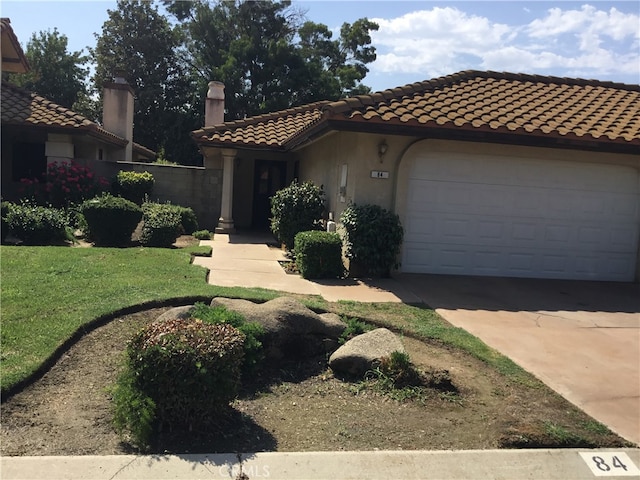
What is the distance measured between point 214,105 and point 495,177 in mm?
14118

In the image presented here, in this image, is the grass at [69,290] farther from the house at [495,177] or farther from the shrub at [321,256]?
the house at [495,177]

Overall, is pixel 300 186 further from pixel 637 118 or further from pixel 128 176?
pixel 637 118

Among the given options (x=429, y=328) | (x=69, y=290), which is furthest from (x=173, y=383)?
(x=69, y=290)

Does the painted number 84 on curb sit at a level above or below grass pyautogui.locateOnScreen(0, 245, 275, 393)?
below

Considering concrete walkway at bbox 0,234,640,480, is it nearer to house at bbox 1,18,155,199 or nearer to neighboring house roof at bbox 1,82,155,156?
neighboring house roof at bbox 1,82,155,156

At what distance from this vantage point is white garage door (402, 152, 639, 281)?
10703mm

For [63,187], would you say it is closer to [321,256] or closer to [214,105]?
[214,105]

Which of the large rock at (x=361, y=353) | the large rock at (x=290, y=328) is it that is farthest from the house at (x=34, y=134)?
the large rock at (x=361, y=353)

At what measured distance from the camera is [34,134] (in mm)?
16719

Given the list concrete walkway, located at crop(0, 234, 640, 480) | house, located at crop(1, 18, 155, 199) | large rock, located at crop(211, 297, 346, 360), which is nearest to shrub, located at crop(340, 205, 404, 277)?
concrete walkway, located at crop(0, 234, 640, 480)

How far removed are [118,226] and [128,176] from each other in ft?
14.4

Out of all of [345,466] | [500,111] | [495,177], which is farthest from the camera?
[500,111]

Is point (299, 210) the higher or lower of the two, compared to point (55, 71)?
lower

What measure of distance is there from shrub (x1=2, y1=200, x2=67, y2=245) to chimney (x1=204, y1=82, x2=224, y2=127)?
10.9 metres
